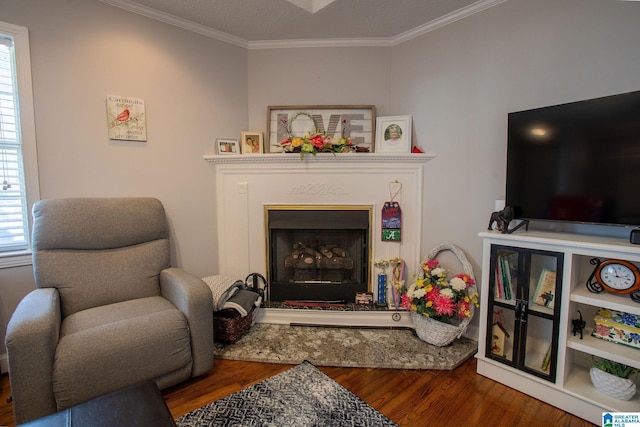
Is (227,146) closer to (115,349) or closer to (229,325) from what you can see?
(229,325)

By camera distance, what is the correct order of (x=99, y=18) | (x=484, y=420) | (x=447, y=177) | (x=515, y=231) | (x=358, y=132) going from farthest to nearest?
(x=358, y=132) < (x=447, y=177) < (x=99, y=18) < (x=515, y=231) < (x=484, y=420)

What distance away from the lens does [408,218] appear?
258 cm

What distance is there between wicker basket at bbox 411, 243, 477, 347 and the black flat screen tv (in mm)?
579

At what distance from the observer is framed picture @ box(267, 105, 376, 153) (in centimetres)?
275

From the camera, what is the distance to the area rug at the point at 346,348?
2023mm

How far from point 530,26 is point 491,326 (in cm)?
200

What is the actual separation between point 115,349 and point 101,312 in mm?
418

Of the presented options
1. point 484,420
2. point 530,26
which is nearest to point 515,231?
point 484,420

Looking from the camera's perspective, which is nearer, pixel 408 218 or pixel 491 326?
pixel 491 326

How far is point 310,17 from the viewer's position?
2.36m

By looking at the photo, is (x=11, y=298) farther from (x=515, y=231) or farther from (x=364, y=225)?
(x=515, y=231)

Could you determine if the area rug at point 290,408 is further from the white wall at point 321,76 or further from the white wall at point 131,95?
the white wall at point 321,76

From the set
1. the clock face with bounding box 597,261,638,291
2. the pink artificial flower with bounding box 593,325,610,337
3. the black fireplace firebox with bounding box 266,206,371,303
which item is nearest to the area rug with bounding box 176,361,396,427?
the black fireplace firebox with bounding box 266,206,371,303

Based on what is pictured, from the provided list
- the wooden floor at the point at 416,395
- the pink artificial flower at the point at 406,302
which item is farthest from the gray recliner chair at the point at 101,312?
the pink artificial flower at the point at 406,302
